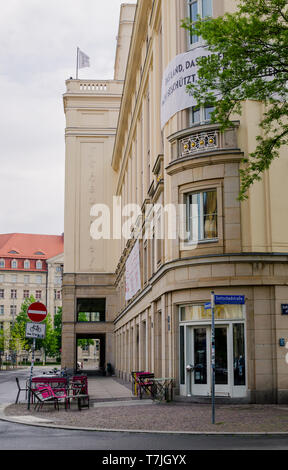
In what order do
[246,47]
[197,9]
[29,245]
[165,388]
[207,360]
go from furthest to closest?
[29,245], [197,9], [165,388], [207,360], [246,47]

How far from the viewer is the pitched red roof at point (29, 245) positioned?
454ft

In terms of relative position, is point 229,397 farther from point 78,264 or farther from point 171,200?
point 78,264

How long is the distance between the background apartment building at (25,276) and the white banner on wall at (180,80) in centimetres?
11636

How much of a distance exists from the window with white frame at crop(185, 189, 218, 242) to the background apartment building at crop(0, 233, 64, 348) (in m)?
118

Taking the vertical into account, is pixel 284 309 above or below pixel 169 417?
above

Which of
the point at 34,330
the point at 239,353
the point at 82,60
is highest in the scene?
the point at 82,60

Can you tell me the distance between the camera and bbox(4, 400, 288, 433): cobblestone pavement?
13.6 meters

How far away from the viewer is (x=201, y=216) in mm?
21344

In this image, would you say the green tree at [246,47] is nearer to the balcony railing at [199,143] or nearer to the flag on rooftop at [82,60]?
the balcony railing at [199,143]

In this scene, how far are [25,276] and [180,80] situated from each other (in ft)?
394

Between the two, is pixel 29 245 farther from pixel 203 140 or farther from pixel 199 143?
pixel 203 140

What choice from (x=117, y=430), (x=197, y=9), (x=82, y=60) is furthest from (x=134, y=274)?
(x=82, y=60)

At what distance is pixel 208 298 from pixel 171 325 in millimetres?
2041
